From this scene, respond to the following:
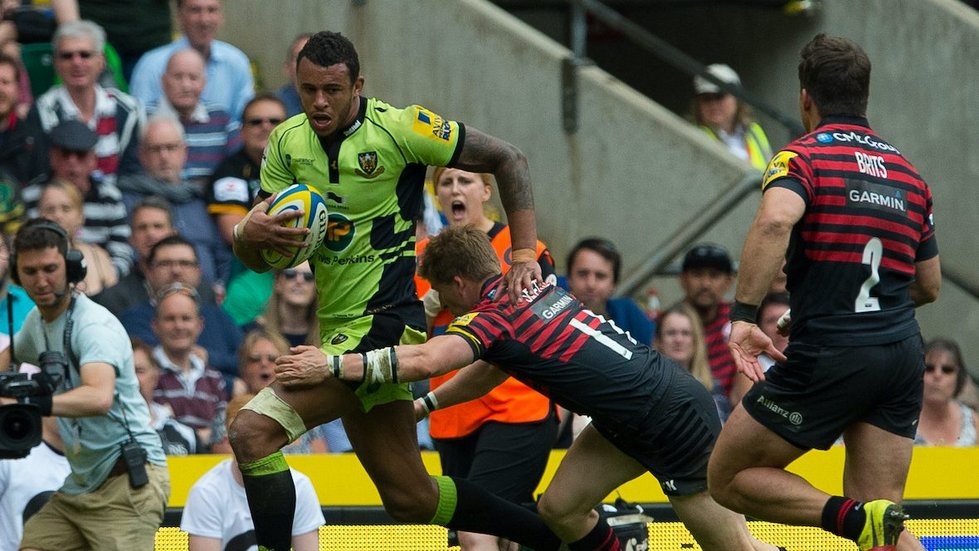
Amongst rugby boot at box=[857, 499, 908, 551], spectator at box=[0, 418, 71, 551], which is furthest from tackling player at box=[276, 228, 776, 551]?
spectator at box=[0, 418, 71, 551]

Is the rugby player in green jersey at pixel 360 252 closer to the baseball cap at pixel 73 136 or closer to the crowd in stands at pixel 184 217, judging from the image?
the crowd in stands at pixel 184 217

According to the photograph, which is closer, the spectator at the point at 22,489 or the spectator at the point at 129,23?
the spectator at the point at 22,489

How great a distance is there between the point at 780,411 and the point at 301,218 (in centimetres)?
199

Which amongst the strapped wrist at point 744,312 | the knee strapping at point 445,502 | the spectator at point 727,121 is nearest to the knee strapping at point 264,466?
the knee strapping at point 445,502

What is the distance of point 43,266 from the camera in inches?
310

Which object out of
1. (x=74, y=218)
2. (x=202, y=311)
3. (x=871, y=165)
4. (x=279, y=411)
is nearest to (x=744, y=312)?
(x=871, y=165)

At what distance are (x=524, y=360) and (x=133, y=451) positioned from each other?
83.5 inches

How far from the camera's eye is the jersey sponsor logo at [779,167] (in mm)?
6367

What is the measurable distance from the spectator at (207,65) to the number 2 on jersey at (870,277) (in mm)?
6584

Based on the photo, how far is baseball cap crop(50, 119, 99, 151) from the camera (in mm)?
10977

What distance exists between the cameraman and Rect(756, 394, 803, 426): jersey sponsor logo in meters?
3.04

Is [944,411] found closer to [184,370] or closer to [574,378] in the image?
[574,378]

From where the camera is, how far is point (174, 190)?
37.1 feet

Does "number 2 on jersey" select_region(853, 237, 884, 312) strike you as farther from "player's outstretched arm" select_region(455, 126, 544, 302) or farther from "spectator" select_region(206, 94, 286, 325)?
"spectator" select_region(206, 94, 286, 325)
